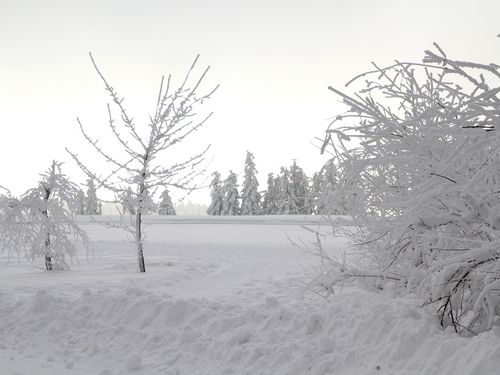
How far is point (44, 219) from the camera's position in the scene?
979 cm

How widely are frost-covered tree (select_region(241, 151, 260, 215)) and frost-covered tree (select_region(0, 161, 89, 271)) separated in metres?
44.7

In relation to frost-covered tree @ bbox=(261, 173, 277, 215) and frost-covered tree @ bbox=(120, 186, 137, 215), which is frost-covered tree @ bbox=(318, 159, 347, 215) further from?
frost-covered tree @ bbox=(261, 173, 277, 215)

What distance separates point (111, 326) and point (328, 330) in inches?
102

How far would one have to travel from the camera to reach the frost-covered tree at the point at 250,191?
181ft

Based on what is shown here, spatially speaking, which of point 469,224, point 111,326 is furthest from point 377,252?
point 111,326

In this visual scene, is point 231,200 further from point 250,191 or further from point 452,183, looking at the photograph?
point 452,183

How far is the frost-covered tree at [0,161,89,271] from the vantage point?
9.64 metres

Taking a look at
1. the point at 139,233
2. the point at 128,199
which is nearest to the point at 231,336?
the point at 139,233

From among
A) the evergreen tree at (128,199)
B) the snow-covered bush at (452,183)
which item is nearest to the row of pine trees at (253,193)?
the evergreen tree at (128,199)

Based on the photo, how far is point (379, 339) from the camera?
397 cm

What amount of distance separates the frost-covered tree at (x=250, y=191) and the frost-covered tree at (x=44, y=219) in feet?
147

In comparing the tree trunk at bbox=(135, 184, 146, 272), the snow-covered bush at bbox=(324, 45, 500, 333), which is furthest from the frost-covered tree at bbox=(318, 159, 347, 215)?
the tree trunk at bbox=(135, 184, 146, 272)

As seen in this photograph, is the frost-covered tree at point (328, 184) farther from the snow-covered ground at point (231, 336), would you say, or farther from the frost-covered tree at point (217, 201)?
the frost-covered tree at point (217, 201)

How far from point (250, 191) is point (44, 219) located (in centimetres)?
4575
